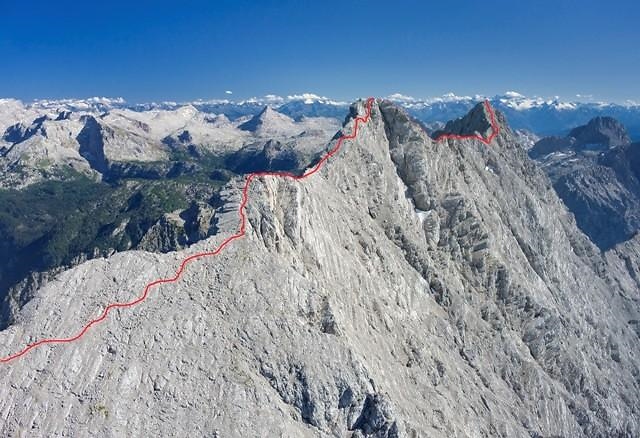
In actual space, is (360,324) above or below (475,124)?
below

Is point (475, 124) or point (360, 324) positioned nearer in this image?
point (360, 324)

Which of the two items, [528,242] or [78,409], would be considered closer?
[78,409]

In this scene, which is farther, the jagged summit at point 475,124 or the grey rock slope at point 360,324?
the jagged summit at point 475,124

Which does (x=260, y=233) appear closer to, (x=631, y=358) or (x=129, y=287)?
(x=129, y=287)

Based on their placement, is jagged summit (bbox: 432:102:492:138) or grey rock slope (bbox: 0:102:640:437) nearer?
grey rock slope (bbox: 0:102:640:437)

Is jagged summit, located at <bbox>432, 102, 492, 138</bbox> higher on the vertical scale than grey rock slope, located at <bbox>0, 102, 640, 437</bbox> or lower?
higher

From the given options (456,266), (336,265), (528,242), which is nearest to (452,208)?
(456,266)

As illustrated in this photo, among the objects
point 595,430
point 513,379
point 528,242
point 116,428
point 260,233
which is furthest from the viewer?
point 528,242

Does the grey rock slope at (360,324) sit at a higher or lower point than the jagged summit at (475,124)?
lower
